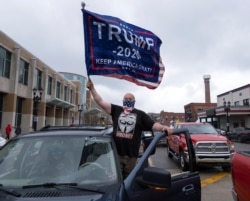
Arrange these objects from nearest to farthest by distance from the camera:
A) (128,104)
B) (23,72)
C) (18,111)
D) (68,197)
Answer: (68,197) < (128,104) < (23,72) < (18,111)

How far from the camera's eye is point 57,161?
348cm

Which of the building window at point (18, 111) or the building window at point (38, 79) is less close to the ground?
the building window at point (38, 79)

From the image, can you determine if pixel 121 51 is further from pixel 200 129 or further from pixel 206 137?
pixel 200 129

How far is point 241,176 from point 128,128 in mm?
1785

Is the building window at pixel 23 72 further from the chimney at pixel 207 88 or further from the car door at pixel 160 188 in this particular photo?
the chimney at pixel 207 88

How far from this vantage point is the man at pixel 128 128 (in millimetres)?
3812

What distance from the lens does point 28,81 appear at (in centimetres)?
4194

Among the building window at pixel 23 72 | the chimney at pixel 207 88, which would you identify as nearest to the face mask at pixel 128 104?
the building window at pixel 23 72

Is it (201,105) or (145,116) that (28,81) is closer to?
(145,116)

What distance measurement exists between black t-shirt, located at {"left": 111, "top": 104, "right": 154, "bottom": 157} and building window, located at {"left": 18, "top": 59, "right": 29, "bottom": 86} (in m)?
37.7

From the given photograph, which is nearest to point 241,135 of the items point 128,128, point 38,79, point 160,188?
point 38,79

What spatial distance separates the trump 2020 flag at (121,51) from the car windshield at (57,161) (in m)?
1.82

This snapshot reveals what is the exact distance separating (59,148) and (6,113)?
35583 mm

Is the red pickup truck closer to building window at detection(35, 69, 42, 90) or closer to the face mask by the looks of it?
the face mask
